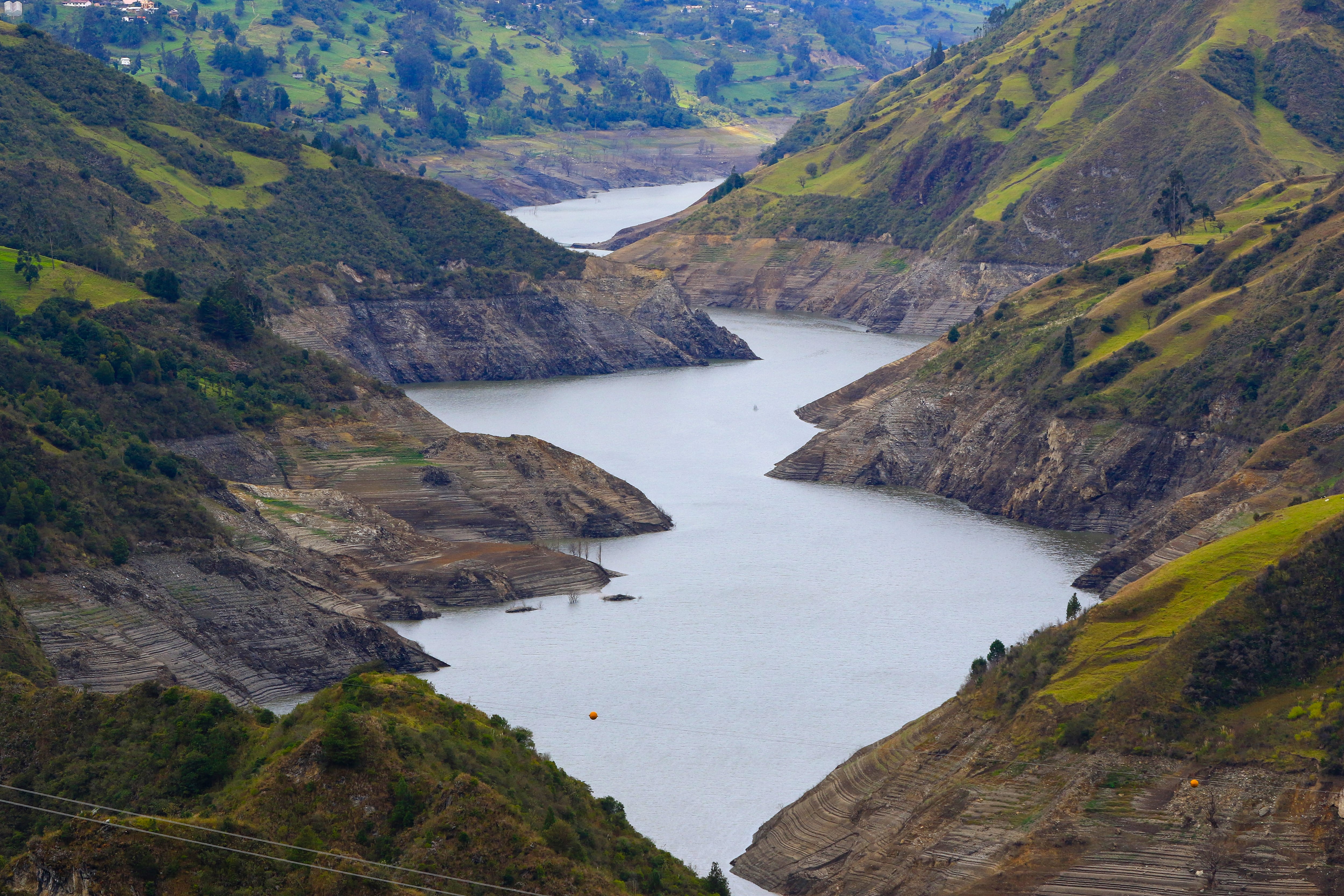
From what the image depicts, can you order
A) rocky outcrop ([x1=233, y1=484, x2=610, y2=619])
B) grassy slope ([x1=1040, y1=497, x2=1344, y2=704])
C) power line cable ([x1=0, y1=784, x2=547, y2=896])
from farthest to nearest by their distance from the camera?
rocky outcrop ([x1=233, y1=484, x2=610, y2=619])
grassy slope ([x1=1040, y1=497, x2=1344, y2=704])
power line cable ([x1=0, y1=784, x2=547, y2=896])

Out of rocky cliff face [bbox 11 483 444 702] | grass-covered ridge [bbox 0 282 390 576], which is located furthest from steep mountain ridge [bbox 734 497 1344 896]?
grass-covered ridge [bbox 0 282 390 576]

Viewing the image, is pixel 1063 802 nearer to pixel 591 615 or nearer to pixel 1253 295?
pixel 591 615

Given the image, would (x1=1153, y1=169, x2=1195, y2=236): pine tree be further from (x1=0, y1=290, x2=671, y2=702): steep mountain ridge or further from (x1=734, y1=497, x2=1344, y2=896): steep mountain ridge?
(x1=734, y1=497, x2=1344, y2=896): steep mountain ridge

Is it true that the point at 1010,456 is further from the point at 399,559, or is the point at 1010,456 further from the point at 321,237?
the point at 321,237

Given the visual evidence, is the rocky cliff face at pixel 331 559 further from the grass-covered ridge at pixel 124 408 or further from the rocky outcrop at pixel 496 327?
the rocky outcrop at pixel 496 327

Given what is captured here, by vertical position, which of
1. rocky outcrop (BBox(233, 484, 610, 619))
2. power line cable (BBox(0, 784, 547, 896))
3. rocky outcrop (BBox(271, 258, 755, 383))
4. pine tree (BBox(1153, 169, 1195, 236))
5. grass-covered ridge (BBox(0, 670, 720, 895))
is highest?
pine tree (BBox(1153, 169, 1195, 236))

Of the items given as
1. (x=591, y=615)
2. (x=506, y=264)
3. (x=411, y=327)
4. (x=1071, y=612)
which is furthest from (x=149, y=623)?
(x=506, y=264)

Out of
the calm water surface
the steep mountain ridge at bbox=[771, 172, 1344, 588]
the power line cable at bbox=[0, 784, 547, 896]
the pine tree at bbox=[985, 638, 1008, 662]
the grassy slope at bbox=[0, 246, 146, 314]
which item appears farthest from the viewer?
the grassy slope at bbox=[0, 246, 146, 314]

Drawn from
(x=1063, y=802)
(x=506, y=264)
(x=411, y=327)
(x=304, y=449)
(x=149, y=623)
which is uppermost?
(x=506, y=264)
